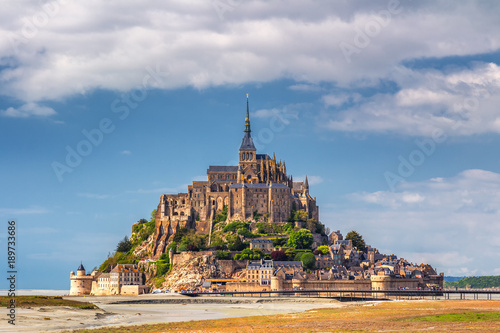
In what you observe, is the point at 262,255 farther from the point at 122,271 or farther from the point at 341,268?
the point at 122,271

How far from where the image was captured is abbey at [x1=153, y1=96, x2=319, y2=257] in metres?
133

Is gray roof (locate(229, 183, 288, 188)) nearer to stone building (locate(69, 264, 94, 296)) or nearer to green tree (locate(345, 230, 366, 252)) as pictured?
green tree (locate(345, 230, 366, 252))

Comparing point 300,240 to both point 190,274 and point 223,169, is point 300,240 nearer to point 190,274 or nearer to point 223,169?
point 190,274

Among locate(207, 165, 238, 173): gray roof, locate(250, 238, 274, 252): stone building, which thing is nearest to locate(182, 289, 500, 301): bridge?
locate(250, 238, 274, 252): stone building

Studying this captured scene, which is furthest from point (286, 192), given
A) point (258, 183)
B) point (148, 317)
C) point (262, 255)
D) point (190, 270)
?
point (148, 317)

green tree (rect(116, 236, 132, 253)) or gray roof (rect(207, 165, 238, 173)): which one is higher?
gray roof (rect(207, 165, 238, 173))

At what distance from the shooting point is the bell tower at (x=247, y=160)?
139875 mm

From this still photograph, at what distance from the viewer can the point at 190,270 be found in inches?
4660

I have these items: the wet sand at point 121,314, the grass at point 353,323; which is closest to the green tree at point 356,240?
the wet sand at point 121,314

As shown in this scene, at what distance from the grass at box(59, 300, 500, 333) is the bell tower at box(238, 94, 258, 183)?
241 feet

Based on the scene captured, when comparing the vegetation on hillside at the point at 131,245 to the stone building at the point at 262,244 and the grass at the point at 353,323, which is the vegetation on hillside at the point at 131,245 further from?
the grass at the point at 353,323

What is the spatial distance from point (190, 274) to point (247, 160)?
3368cm

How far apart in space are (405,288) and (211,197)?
129ft

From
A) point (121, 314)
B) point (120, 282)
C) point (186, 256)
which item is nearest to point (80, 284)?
point (120, 282)
